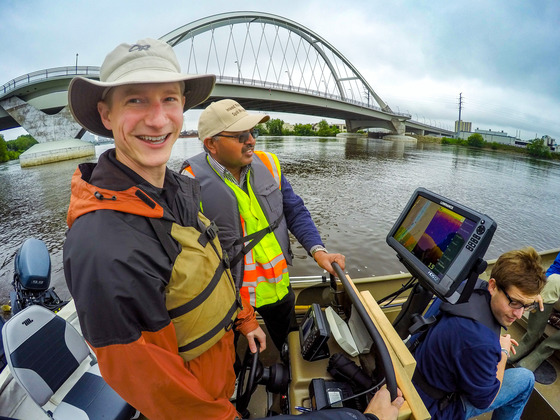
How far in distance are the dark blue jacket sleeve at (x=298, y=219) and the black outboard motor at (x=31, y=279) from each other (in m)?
2.76

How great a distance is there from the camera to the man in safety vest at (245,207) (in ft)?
6.58

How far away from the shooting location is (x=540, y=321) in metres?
2.64

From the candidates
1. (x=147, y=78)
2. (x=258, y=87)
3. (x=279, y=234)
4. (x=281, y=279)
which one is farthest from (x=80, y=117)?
(x=258, y=87)

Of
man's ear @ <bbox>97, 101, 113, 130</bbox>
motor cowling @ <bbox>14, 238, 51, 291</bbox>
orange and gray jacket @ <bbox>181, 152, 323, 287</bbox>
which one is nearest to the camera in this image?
man's ear @ <bbox>97, 101, 113, 130</bbox>

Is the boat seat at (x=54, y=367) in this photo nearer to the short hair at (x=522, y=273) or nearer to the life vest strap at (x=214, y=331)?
the life vest strap at (x=214, y=331)

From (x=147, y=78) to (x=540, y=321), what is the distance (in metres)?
3.73

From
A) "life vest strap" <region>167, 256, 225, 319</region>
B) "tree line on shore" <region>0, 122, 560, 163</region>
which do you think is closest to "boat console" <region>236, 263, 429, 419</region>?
"life vest strap" <region>167, 256, 225, 319</region>

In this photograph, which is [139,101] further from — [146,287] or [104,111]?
[146,287]

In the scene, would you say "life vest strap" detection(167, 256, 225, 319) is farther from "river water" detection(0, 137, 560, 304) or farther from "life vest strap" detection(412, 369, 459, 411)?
"river water" detection(0, 137, 560, 304)

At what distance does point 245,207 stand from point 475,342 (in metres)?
1.61

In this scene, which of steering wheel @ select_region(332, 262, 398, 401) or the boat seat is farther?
the boat seat

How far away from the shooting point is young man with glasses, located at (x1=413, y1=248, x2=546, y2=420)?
1479 millimetres

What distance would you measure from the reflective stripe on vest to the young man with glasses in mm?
1233

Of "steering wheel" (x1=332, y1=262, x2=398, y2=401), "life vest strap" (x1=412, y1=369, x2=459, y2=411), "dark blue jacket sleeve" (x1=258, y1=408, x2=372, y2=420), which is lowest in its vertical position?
"life vest strap" (x1=412, y1=369, x2=459, y2=411)
